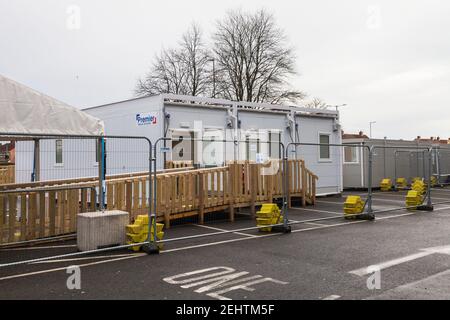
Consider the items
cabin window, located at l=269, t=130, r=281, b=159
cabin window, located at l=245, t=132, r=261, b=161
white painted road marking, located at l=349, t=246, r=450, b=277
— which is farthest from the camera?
cabin window, located at l=269, t=130, r=281, b=159

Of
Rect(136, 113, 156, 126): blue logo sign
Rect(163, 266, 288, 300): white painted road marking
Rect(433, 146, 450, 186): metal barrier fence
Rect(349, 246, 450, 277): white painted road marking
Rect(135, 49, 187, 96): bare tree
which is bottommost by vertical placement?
Rect(163, 266, 288, 300): white painted road marking

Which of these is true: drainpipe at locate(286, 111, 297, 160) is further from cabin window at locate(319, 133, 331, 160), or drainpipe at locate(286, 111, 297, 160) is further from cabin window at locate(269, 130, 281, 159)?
cabin window at locate(319, 133, 331, 160)

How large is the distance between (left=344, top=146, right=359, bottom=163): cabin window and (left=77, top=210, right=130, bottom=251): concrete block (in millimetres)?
18483

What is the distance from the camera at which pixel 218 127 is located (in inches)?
620

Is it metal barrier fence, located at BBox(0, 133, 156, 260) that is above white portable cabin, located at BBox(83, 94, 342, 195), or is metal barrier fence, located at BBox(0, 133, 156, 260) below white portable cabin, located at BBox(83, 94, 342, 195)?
below

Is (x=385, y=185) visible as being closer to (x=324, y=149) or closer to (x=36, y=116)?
(x=324, y=149)

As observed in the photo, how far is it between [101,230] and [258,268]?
9.93ft

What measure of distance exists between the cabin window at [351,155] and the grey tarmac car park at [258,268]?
554 inches

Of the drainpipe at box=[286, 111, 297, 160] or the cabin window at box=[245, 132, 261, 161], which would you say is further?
the drainpipe at box=[286, 111, 297, 160]

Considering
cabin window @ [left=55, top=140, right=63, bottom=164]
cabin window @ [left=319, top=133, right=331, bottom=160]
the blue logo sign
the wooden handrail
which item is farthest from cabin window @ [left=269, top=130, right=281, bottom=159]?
cabin window @ [left=55, top=140, right=63, bottom=164]

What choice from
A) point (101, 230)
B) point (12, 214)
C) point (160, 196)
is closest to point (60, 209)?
point (12, 214)

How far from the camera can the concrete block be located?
26.5ft

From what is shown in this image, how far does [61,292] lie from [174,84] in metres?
37.8
